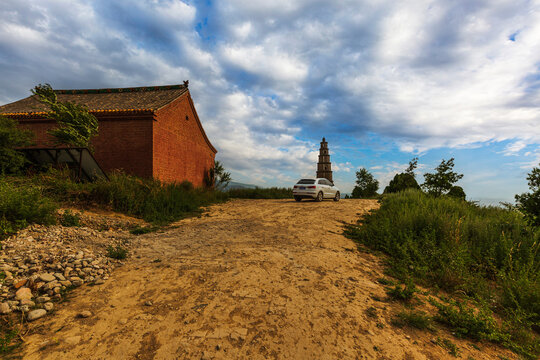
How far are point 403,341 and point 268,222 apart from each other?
229 inches

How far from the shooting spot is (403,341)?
2.39 m

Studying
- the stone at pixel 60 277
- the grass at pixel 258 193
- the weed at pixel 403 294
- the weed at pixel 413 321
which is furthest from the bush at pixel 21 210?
the grass at pixel 258 193

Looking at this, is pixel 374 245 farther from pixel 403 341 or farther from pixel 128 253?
pixel 128 253

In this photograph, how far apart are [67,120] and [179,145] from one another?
233 inches

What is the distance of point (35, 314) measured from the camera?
2.53 meters

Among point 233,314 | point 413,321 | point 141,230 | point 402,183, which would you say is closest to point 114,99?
point 141,230

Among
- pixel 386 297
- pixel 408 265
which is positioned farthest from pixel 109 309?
pixel 408 265

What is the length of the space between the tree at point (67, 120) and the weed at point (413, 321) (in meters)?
14.1

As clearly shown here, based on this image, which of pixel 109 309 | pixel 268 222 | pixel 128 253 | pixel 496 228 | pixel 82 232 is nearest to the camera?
pixel 109 309

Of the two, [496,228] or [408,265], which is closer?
[408,265]

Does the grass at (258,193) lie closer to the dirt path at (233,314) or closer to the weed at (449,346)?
the dirt path at (233,314)

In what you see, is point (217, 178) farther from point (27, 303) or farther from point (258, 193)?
point (27, 303)

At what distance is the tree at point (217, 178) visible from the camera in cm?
2028

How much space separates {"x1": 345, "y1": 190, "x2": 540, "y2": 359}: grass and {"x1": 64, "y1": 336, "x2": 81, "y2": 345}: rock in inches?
161
